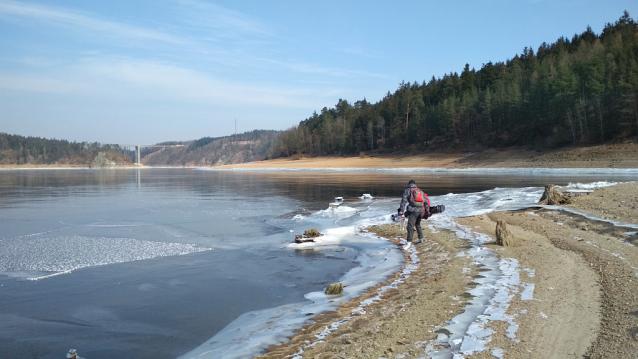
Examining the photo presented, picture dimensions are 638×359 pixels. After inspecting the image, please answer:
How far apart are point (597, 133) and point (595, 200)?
44.3 m

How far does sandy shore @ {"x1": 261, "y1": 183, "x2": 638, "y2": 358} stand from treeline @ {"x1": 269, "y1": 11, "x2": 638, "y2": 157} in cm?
4778

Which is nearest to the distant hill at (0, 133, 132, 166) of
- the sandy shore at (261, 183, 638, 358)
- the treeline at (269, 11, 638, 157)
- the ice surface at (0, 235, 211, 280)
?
the treeline at (269, 11, 638, 157)

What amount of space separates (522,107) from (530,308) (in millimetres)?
64998

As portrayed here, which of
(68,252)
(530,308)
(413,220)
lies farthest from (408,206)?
(68,252)

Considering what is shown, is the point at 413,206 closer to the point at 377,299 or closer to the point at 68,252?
the point at 377,299

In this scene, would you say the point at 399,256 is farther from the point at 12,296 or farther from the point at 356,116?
the point at 356,116

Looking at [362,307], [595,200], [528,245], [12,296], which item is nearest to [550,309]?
[362,307]

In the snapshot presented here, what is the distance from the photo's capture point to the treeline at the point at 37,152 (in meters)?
169

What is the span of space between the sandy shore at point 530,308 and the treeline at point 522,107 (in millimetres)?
47783

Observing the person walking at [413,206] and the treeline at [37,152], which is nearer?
the person walking at [413,206]

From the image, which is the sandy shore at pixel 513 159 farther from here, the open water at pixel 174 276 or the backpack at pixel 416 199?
the backpack at pixel 416 199

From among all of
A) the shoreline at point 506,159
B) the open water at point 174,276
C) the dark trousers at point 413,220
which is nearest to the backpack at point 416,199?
the dark trousers at point 413,220

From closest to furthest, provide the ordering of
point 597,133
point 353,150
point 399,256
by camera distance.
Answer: point 399,256
point 597,133
point 353,150

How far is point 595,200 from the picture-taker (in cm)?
1520
